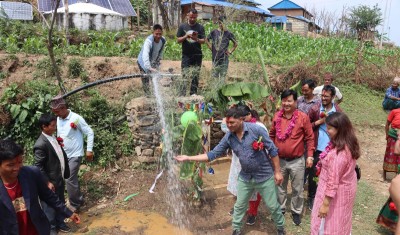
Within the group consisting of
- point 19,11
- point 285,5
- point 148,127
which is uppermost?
point 285,5

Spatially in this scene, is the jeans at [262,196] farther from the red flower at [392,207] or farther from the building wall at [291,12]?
the building wall at [291,12]

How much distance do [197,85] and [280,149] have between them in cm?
292

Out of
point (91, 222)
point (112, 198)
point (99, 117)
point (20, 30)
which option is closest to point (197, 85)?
point (99, 117)

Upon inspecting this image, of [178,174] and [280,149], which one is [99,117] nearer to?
[178,174]

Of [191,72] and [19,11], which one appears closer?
[191,72]

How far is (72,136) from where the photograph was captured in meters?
4.52

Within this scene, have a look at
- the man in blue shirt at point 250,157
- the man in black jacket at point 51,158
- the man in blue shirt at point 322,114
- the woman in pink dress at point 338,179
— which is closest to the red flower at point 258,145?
the man in blue shirt at point 250,157

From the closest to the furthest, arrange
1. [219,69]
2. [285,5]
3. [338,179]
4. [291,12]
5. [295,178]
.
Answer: [338,179] → [295,178] → [219,69] → [291,12] → [285,5]

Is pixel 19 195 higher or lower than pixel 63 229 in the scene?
higher

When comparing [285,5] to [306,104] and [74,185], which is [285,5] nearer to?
[306,104]

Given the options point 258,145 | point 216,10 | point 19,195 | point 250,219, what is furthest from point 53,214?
point 216,10

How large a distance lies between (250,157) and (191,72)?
10.1ft

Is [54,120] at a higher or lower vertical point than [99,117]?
higher

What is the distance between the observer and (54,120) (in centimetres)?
388
